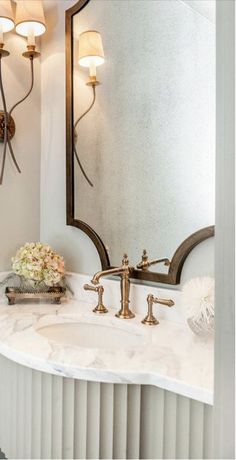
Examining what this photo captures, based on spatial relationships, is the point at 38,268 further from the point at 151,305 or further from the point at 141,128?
the point at 141,128

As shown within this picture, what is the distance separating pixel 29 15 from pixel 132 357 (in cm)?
141

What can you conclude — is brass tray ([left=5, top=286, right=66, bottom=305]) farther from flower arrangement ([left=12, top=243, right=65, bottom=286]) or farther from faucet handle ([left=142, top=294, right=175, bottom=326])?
faucet handle ([left=142, top=294, right=175, bottom=326])

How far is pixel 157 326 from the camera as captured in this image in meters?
1.25

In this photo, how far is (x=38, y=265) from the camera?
1.48m

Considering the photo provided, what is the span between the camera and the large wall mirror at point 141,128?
1221 mm

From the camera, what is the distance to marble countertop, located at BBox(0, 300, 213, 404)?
861mm

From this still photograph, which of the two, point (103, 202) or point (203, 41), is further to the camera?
point (103, 202)

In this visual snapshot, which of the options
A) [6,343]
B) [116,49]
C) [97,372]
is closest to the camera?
[97,372]

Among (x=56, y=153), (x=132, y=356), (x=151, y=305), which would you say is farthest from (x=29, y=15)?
(x=132, y=356)

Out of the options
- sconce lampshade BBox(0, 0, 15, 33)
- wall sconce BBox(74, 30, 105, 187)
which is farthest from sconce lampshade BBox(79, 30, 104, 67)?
sconce lampshade BBox(0, 0, 15, 33)

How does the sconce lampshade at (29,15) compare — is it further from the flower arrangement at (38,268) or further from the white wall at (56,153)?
the flower arrangement at (38,268)

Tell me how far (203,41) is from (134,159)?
46 centimetres

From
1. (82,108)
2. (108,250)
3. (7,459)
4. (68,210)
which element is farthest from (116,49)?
(7,459)

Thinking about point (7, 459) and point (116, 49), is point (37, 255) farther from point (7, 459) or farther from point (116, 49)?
point (116, 49)
